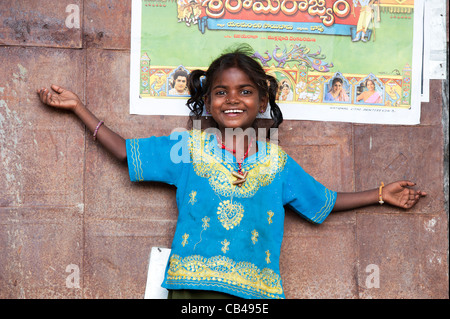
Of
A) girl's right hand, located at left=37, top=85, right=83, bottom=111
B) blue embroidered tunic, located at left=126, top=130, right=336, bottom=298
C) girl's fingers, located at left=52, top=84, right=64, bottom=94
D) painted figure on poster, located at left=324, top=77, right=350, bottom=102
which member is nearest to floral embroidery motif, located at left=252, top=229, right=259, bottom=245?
blue embroidered tunic, located at left=126, top=130, right=336, bottom=298

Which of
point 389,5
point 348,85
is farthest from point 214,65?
point 389,5

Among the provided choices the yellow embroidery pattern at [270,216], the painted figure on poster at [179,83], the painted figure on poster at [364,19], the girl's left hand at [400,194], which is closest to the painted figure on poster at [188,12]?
the painted figure on poster at [179,83]

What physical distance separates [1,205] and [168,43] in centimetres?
117

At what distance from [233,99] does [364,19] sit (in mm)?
938

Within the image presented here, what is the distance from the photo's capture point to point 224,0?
2.80 metres

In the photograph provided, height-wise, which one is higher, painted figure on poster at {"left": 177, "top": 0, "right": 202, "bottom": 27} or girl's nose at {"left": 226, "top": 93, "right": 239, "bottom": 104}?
painted figure on poster at {"left": 177, "top": 0, "right": 202, "bottom": 27}

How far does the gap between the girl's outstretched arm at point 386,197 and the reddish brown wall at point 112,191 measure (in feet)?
0.25

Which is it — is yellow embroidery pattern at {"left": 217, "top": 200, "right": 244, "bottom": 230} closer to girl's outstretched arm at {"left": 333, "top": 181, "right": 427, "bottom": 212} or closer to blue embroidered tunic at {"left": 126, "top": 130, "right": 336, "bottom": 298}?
blue embroidered tunic at {"left": 126, "top": 130, "right": 336, "bottom": 298}

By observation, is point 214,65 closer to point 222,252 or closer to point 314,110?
point 314,110

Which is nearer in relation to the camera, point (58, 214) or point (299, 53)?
point (58, 214)

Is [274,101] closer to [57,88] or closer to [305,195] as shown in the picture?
[305,195]

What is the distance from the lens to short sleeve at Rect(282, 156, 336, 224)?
2.64 m

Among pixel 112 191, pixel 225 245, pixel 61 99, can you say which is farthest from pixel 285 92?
pixel 61 99

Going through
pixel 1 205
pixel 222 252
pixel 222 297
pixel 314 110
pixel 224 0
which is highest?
pixel 224 0
